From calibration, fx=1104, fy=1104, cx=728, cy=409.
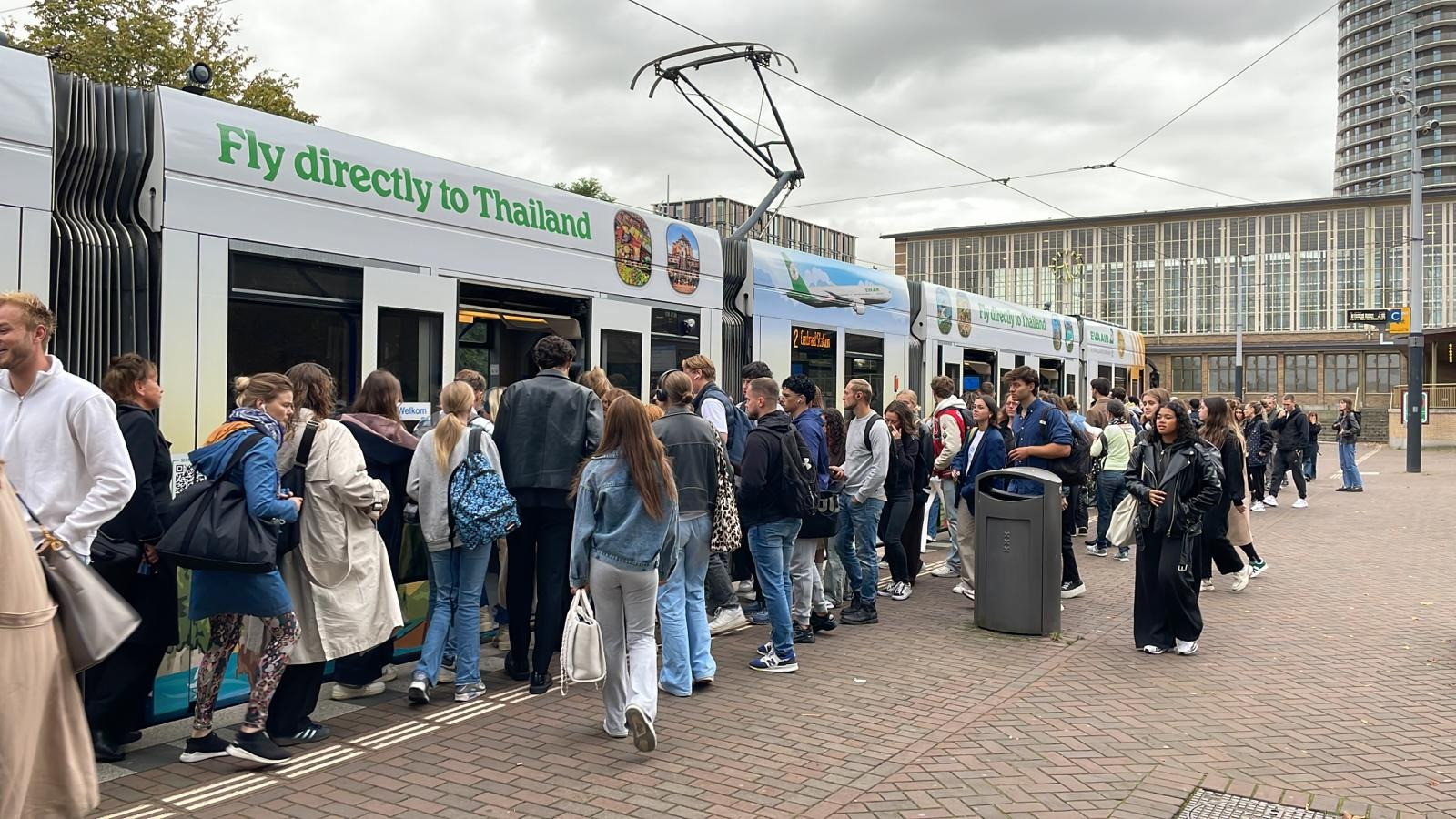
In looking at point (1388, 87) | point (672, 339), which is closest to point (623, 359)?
point (672, 339)

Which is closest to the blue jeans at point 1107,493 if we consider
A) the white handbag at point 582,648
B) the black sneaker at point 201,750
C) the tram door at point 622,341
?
the tram door at point 622,341

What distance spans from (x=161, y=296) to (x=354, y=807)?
8.22 ft

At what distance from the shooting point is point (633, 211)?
8.68 meters

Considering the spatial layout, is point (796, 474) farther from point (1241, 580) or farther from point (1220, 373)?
point (1220, 373)

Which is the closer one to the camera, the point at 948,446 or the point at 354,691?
the point at 354,691

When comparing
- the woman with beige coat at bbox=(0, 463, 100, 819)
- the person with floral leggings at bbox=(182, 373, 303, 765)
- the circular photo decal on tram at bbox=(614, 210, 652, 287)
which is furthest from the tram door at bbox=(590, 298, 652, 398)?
the woman with beige coat at bbox=(0, 463, 100, 819)

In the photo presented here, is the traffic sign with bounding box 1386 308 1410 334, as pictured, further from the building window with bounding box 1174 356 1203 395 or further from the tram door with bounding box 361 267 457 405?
the building window with bounding box 1174 356 1203 395

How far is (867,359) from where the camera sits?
12.3 metres

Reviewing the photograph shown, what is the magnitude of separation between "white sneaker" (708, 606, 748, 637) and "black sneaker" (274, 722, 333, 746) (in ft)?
9.80

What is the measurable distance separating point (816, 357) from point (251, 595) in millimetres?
7290

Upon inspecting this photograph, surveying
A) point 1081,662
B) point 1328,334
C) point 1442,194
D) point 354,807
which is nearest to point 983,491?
point 1081,662

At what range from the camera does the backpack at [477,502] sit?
566 cm

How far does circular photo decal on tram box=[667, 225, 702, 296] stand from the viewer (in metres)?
9.04

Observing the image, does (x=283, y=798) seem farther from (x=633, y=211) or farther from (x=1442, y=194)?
(x=1442, y=194)
